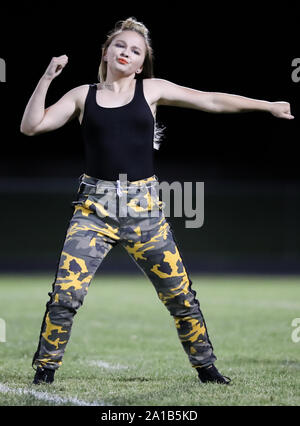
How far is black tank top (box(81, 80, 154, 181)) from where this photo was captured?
4480 mm

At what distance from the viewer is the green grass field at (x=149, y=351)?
4.31 meters

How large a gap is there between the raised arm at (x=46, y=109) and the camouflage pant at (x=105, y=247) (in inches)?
15.1

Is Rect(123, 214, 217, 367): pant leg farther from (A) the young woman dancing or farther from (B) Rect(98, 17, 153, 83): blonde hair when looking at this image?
(B) Rect(98, 17, 153, 83): blonde hair

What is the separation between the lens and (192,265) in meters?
18.0

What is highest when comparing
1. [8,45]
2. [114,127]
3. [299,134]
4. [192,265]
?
[8,45]

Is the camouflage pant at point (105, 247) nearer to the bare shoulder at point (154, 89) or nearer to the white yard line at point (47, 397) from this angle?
the white yard line at point (47, 397)

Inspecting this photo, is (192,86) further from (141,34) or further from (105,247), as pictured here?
(105,247)

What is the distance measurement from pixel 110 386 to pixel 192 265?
13.4 m

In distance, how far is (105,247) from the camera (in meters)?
4.52

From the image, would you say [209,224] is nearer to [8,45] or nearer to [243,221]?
[243,221]

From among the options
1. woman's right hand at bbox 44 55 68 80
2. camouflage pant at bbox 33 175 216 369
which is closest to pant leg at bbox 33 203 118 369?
camouflage pant at bbox 33 175 216 369

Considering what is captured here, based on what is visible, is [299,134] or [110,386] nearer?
[110,386]

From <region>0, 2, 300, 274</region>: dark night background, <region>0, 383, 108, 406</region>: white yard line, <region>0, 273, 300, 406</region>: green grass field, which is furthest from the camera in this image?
<region>0, 2, 300, 274</region>: dark night background

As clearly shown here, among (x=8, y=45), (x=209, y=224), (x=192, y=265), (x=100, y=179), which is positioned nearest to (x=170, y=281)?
(x=100, y=179)
